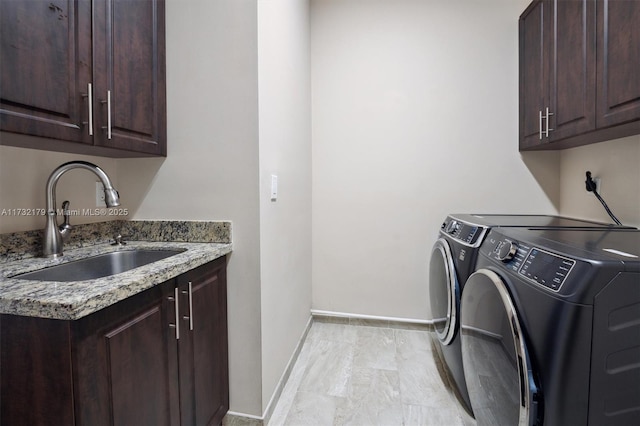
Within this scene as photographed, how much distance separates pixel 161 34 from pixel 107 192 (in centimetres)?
81

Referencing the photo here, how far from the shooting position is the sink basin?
104 cm

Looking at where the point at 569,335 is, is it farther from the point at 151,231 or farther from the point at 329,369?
the point at 151,231

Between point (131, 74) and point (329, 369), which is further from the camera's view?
point (329, 369)

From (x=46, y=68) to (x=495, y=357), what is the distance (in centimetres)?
172

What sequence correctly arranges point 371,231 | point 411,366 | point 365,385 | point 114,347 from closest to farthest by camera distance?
1. point 114,347
2. point 365,385
3. point 411,366
4. point 371,231

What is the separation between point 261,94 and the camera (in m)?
1.39

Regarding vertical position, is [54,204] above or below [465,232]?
above

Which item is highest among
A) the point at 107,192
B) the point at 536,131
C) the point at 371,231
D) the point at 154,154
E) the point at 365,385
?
the point at 536,131

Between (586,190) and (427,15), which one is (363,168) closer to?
(427,15)

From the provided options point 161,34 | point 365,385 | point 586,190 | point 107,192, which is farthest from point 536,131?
point 107,192

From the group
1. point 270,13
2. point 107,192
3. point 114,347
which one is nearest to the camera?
point 114,347

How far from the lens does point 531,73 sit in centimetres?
207

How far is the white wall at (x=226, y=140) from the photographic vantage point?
1366 mm

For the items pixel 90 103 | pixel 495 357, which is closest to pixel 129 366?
pixel 90 103
